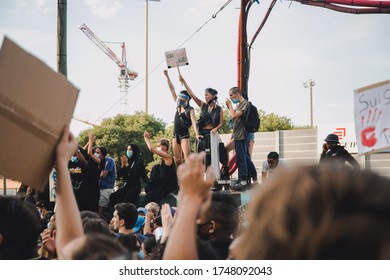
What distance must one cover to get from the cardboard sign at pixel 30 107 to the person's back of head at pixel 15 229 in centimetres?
34

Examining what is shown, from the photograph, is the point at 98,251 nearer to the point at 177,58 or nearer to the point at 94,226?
the point at 94,226

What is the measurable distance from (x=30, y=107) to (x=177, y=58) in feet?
19.3

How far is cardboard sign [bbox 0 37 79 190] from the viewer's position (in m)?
1.78

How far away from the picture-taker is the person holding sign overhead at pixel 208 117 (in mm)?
7277

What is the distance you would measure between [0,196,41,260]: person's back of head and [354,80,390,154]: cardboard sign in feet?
7.19

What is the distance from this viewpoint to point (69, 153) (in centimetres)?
185

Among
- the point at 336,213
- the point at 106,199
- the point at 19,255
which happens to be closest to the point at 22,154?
the point at 19,255

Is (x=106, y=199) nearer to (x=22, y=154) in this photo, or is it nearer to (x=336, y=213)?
(x=22, y=154)

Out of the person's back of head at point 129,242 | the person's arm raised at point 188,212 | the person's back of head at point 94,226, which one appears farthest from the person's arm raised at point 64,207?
the person's back of head at point 129,242

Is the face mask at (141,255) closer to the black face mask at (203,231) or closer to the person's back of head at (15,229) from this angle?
the black face mask at (203,231)

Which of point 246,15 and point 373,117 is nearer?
point 373,117

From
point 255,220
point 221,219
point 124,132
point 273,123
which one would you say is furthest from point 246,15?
point 273,123

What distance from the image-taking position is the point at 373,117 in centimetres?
340

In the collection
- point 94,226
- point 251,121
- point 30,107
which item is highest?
point 251,121
